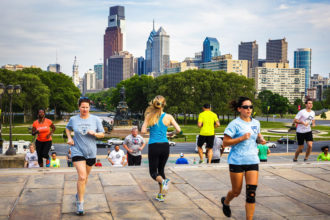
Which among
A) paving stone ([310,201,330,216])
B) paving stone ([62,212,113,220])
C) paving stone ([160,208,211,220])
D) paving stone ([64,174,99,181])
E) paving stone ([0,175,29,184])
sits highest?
paving stone ([0,175,29,184])

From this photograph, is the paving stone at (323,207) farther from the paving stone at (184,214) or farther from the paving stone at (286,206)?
the paving stone at (184,214)

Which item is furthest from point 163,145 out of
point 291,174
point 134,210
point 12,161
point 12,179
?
point 12,161

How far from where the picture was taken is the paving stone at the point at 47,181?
7.18 meters

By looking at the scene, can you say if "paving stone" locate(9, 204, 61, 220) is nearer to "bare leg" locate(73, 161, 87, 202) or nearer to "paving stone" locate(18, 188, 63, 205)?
"paving stone" locate(18, 188, 63, 205)

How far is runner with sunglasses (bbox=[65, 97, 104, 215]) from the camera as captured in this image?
5.48 meters

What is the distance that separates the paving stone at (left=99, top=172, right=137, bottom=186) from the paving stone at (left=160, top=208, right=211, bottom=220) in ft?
6.23

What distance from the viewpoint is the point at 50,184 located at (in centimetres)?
734

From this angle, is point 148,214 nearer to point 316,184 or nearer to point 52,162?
point 316,184

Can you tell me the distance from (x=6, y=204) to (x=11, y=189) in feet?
3.19

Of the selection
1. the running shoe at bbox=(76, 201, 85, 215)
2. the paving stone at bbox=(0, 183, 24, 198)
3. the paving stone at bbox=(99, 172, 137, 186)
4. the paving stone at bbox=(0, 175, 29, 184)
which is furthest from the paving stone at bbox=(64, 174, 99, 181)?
the running shoe at bbox=(76, 201, 85, 215)

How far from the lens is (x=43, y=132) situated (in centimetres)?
953

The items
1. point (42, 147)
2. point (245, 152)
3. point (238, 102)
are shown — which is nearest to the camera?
point (245, 152)

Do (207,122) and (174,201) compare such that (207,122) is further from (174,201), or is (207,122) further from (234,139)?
(234,139)

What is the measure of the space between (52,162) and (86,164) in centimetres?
719
